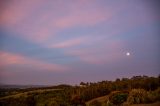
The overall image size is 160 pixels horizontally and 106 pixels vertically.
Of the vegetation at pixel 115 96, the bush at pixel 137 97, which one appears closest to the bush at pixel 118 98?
the vegetation at pixel 115 96

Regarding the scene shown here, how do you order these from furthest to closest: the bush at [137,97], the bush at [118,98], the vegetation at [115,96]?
1. the bush at [118,98]
2. the vegetation at [115,96]
3. the bush at [137,97]

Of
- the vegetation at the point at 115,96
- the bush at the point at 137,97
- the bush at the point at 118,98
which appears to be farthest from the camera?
the bush at the point at 118,98

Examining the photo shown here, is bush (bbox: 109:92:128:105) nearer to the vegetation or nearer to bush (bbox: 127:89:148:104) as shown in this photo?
the vegetation

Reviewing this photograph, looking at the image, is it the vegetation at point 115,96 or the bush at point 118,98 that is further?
the bush at point 118,98

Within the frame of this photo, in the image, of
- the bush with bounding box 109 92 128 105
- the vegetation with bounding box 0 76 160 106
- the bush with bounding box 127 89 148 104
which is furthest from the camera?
the bush with bounding box 109 92 128 105

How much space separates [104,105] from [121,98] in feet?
3.87

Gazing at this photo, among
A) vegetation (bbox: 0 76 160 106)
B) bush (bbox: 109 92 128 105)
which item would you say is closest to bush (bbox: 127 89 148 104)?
vegetation (bbox: 0 76 160 106)

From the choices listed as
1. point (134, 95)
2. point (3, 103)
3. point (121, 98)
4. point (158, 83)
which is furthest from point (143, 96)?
point (3, 103)

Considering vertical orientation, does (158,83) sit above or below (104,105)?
above

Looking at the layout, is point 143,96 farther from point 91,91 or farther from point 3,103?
point 3,103

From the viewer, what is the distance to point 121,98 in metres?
17.1

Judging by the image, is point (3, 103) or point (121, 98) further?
point (3, 103)

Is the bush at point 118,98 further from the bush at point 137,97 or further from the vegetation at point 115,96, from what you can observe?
the bush at point 137,97

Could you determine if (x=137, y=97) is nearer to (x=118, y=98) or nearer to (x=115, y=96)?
(x=118, y=98)
